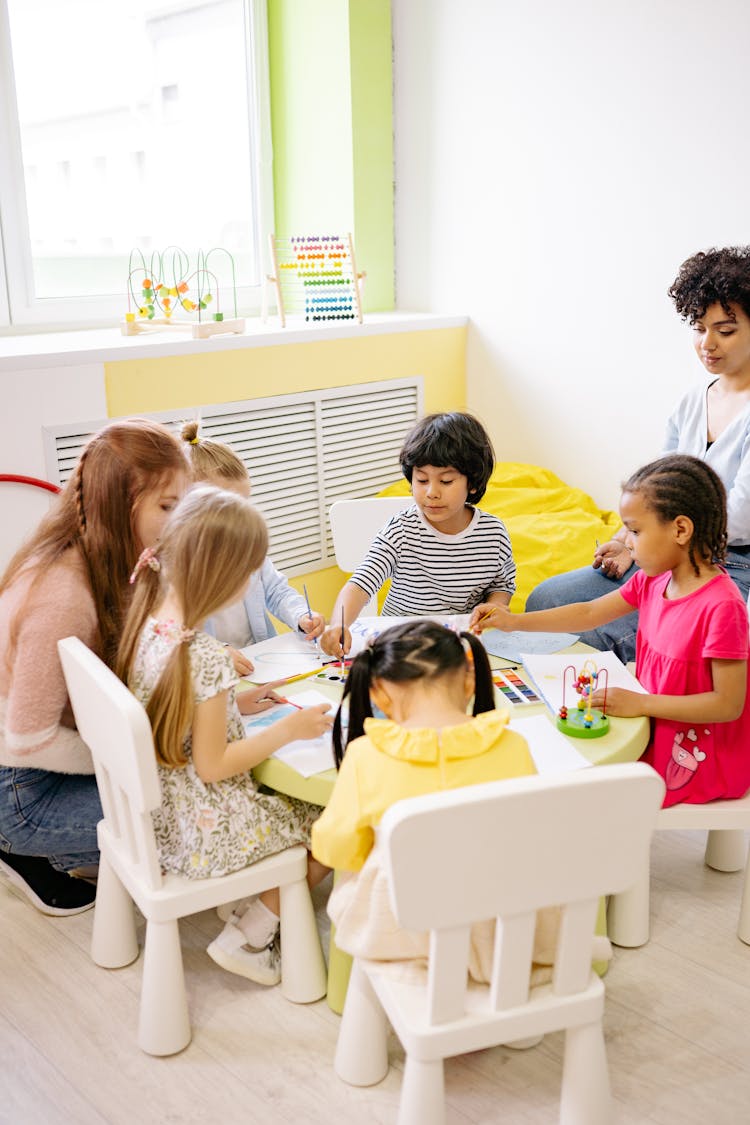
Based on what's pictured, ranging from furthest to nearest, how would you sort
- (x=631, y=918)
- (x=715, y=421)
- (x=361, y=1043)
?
(x=715, y=421)
(x=631, y=918)
(x=361, y=1043)

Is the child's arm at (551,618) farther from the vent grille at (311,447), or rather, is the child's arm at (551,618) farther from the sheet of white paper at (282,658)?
the vent grille at (311,447)

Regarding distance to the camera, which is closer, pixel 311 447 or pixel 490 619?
pixel 490 619

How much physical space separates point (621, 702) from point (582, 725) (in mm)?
110

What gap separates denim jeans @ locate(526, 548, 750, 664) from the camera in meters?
2.42

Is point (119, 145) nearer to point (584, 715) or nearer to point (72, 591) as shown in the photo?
point (72, 591)

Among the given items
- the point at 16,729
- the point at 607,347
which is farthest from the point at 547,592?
the point at 16,729

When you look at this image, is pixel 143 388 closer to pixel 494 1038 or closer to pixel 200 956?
pixel 200 956

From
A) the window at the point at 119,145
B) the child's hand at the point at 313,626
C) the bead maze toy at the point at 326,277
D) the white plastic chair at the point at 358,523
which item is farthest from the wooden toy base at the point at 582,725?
the window at the point at 119,145

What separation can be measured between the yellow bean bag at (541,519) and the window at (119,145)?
1.17 meters

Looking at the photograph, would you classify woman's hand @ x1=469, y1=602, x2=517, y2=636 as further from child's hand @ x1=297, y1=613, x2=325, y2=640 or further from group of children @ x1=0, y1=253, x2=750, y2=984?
child's hand @ x1=297, y1=613, x2=325, y2=640

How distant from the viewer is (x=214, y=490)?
1.65 m

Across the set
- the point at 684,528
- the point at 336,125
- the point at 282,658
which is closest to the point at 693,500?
the point at 684,528

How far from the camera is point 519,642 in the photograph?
2.08m

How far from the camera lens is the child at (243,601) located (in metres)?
2.12
